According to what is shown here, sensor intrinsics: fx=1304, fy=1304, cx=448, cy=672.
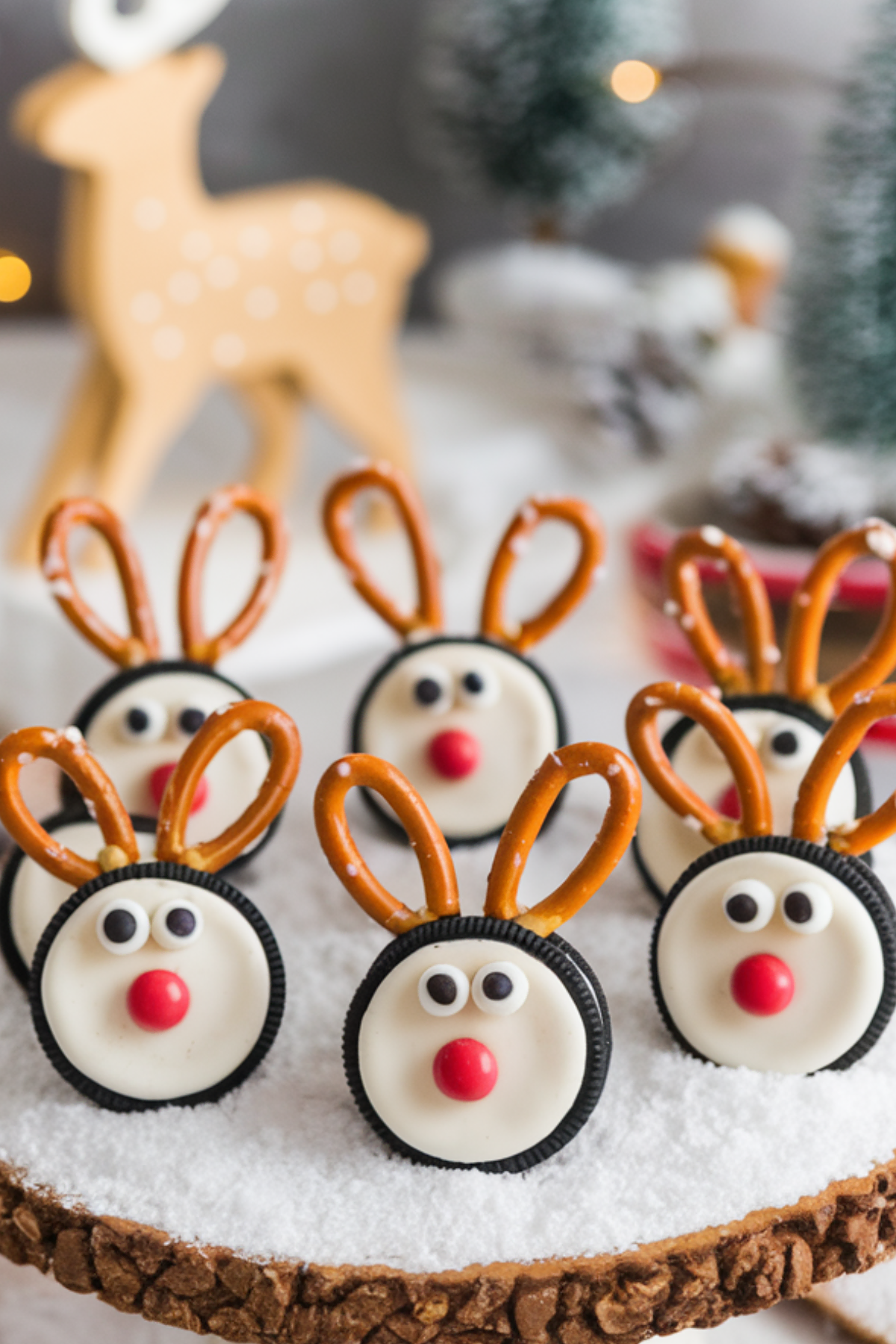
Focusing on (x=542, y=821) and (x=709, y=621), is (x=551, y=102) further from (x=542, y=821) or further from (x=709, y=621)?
(x=542, y=821)

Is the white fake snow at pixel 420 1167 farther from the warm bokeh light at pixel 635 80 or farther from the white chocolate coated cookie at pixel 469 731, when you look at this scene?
the warm bokeh light at pixel 635 80

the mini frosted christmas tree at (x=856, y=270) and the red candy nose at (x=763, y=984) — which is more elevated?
the mini frosted christmas tree at (x=856, y=270)

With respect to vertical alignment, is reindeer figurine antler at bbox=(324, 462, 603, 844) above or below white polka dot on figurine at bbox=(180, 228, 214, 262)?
below

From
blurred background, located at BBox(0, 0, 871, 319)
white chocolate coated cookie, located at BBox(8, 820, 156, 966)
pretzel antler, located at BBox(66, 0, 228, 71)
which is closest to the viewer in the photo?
white chocolate coated cookie, located at BBox(8, 820, 156, 966)

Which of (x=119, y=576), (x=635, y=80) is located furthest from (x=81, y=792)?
(x=635, y=80)

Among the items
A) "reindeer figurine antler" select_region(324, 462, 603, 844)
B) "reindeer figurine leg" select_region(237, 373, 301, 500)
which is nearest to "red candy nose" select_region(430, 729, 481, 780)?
"reindeer figurine antler" select_region(324, 462, 603, 844)

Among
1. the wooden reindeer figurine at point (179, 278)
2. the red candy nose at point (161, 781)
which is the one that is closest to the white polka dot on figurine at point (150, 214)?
the wooden reindeer figurine at point (179, 278)

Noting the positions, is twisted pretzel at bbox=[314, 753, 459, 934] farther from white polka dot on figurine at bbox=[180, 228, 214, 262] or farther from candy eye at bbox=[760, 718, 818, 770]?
white polka dot on figurine at bbox=[180, 228, 214, 262]
